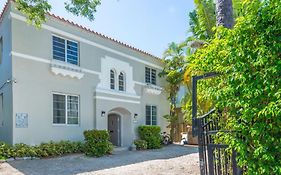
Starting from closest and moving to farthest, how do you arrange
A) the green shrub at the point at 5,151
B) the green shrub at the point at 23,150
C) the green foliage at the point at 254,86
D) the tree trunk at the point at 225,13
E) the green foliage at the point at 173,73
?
the green foliage at the point at 254,86 < the tree trunk at the point at 225,13 < the green shrub at the point at 5,151 < the green shrub at the point at 23,150 < the green foliage at the point at 173,73

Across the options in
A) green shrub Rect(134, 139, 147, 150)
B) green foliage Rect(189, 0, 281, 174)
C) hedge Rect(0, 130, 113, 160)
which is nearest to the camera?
green foliage Rect(189, 0, 281, 174)

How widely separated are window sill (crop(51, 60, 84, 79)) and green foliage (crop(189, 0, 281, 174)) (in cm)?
1141

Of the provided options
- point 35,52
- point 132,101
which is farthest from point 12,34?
point 132,101

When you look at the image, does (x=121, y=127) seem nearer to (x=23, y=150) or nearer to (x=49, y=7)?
(x=23, y=150)

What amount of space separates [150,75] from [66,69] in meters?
9.02

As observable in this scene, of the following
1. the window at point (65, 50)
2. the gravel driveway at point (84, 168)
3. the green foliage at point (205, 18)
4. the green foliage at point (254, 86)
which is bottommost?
the gravel driveway at point (84, 168)

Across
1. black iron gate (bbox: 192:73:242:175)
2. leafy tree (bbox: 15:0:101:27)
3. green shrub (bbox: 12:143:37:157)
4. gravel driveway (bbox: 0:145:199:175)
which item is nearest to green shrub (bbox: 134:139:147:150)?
gravel driveway (bbox: 0:145:199:175)

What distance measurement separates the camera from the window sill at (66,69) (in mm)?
14754

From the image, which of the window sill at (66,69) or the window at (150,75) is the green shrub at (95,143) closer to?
the window sill at (66,69)

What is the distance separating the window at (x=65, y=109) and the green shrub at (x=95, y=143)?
1.15m

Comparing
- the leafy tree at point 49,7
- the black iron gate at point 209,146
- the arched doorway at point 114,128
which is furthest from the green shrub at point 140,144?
the black iron gate at point 209,146

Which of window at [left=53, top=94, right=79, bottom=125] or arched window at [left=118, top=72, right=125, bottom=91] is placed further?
arched window at [left=118, top=72, right=125, bottom=91]

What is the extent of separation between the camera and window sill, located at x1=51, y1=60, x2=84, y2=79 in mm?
14754

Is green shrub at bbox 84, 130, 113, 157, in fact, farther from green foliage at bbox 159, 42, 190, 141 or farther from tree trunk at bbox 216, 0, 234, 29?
tree trunk at bbox 216, 0, 234, 29
